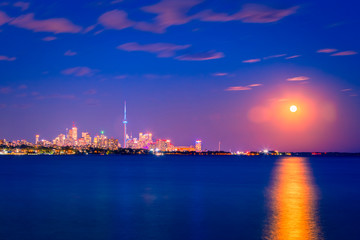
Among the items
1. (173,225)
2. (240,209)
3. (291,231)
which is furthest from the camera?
(240,209)

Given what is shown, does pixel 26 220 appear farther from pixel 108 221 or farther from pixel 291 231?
pixel 291 231

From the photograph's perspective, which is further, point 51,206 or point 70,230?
point 51,206

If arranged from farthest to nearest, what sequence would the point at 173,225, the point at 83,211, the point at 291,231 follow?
the point at 83,211
the point at 173,225
the point at 291,231

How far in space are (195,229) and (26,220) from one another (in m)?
11.5

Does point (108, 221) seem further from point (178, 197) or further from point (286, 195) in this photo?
point (286, 195)

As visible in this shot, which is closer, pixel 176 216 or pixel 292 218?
pixel 292 218

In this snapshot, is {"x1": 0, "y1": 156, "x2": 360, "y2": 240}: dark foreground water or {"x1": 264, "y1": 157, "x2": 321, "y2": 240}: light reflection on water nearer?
{"x1": 264, "y1": 157, "x2": 321, "y2": 240}: light reflection on water

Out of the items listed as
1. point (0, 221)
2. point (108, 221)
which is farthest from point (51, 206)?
point (108, 221)

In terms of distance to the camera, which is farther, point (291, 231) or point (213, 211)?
point (213, 211)

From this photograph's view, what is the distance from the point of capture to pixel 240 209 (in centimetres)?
3086

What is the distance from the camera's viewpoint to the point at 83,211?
28984 millimetres

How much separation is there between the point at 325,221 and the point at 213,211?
320 inches

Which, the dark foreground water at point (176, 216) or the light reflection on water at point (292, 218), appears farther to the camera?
the dark foreground water at point (176, 216)

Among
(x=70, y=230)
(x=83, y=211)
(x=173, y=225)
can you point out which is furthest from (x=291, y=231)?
(x=83, y=211)
